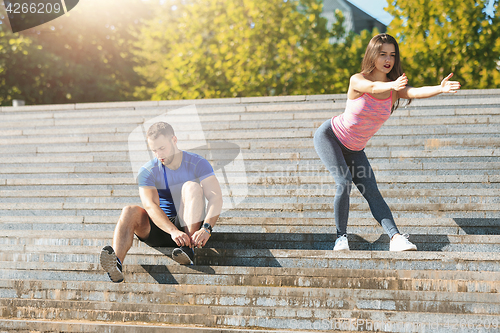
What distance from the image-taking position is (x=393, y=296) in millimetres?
3281

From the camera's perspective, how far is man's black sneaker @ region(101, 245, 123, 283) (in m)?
3.41

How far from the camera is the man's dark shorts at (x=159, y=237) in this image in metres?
3.96

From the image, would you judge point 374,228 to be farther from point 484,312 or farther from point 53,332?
point 53,332

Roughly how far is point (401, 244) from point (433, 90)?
1.21m

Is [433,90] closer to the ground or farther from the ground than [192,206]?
farther from the ground

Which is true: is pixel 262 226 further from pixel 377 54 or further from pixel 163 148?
pixel 377 54

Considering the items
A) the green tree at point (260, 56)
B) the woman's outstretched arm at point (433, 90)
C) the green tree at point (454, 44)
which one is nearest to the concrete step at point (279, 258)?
the woman's outstretched arm at point (433, 90)

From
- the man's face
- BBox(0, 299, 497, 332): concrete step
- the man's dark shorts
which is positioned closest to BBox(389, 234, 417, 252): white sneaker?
BBox(0, 299, 497, 332): concrete step

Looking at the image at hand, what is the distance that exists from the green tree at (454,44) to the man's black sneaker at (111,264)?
918 cm

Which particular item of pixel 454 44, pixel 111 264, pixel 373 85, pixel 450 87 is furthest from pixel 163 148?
pixel 454 44

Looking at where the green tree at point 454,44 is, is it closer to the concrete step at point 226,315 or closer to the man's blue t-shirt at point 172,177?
the man's blue t-shirt at point 172,177

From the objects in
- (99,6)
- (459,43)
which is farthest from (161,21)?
(459,43)

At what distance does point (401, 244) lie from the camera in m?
3.63

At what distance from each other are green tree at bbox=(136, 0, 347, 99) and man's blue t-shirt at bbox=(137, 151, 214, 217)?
7270 mm
